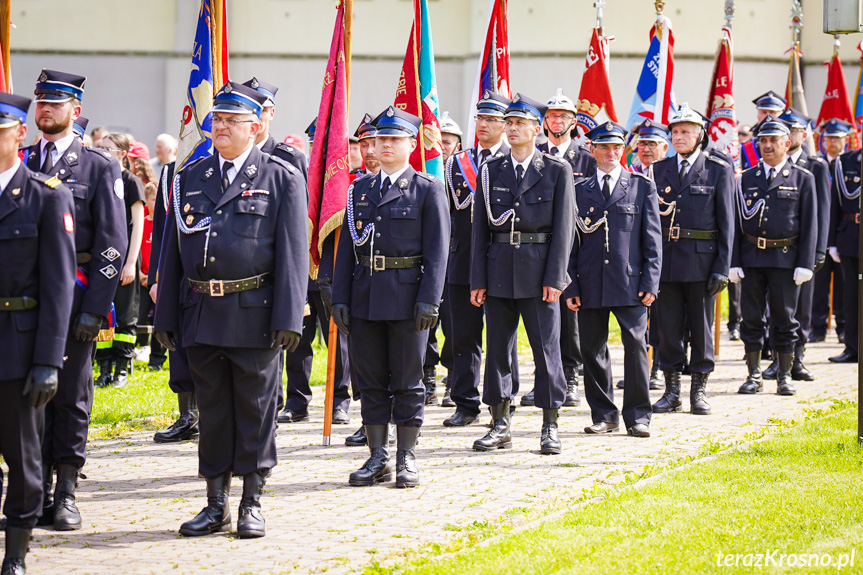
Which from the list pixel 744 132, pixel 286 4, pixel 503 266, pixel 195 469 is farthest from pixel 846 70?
pixel 195 469

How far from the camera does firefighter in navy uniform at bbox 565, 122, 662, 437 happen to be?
890 cm

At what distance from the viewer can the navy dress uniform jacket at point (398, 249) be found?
23.5 feet

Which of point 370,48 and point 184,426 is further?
point 370,48

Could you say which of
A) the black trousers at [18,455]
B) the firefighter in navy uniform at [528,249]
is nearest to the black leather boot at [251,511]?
the black trousers at [18,455]

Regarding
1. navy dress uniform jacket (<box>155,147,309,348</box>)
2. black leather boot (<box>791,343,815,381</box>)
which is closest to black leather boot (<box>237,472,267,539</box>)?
navy dress uniform jacket (<box>155,147,309,348</box>)

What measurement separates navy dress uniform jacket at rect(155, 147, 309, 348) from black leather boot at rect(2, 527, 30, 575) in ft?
4.33

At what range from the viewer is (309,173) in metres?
8.64

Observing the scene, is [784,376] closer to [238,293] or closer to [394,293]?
[394,293]

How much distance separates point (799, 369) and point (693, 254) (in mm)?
2706

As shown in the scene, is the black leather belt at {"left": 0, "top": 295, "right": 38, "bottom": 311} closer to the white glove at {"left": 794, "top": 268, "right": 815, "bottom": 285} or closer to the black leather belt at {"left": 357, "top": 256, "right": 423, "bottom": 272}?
the black leather belt at {"left": 357, "top": 256, "right": 423, "bottom": 272}

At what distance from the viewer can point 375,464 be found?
23.9 feet

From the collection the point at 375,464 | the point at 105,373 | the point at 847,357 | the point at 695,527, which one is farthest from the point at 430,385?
the point at 847,357

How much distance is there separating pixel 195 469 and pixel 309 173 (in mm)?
2378

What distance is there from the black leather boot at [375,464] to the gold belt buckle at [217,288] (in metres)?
1.75
